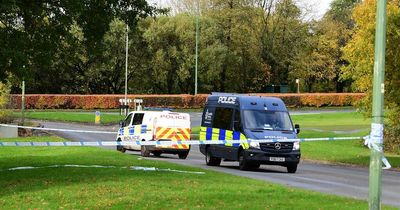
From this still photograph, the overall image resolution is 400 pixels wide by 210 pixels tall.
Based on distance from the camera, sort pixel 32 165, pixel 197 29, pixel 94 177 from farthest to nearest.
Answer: pixel 197 29, pixel 32 165, pixel 94 177

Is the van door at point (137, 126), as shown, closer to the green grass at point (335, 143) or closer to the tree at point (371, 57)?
the green grass at point (335, 143)

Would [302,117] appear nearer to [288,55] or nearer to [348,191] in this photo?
[288,55]

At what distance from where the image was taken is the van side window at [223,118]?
842 inches

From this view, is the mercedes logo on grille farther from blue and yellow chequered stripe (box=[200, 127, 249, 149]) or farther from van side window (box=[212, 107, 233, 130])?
van side window (box=[212, 107, 233, 130])

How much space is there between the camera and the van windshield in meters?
20.7

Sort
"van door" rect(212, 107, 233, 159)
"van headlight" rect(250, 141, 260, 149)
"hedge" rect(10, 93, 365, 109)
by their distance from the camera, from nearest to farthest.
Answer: "van headlight" rect(250, 141, 260, 149) → "van door" rect(212, 107, 233, 159) → "hedge" rect(10, 93, 365, 109)

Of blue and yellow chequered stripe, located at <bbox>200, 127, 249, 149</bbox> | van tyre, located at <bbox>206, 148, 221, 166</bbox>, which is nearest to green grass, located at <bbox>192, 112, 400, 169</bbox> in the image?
van tyre, located at <bbox>206, 148, 221, 166</bbox>

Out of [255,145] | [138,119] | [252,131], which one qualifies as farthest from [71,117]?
[255,145]

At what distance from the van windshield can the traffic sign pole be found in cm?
1288

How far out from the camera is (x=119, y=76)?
7206 centimetres

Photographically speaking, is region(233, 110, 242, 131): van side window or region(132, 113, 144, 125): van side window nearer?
region(233, 110, 242, 131): van side window

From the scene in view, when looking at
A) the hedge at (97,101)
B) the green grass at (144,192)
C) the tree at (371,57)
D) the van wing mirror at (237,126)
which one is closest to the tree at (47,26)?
the green grass at (144,192)

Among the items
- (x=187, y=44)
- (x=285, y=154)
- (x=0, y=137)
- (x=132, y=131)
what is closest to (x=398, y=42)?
(x=285, y=154)

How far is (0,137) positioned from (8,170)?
2154 cm
